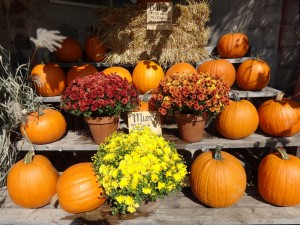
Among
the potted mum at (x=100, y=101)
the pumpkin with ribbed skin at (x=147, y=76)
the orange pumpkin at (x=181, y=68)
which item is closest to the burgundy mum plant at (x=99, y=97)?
the potted mum at (x=100, y=101)

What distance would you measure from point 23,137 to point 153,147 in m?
1.35

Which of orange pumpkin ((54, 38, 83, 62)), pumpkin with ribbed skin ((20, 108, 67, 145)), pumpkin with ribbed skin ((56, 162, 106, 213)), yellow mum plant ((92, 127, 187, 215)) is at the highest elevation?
orange pumpkin ((54, 38, 83, 62))

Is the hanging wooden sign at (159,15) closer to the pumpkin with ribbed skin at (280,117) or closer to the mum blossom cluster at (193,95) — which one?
the mum blossom cluster at (193,95)

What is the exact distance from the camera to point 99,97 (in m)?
2.08

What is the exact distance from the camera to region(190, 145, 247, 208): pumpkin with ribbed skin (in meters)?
2.02

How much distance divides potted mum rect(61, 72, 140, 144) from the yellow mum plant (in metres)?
0.23

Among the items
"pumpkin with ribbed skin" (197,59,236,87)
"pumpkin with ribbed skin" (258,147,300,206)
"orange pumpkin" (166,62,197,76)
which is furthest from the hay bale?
"pumpkin with ribbed skin" (258,147,300,206)

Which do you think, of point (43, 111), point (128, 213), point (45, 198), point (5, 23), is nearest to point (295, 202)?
point (128, 213)

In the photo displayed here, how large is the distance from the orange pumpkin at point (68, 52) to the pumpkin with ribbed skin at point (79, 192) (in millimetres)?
1536

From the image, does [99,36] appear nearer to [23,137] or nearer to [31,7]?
[31,7]

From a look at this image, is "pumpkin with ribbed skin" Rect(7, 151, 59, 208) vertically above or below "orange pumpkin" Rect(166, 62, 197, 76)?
below

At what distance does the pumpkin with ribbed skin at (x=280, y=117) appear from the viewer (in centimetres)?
226

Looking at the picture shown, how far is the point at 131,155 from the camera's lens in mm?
1915

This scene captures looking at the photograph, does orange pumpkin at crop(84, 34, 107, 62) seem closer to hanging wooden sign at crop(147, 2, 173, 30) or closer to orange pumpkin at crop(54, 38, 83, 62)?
orange pumpkin at crop(54, 38, 83, 62)
